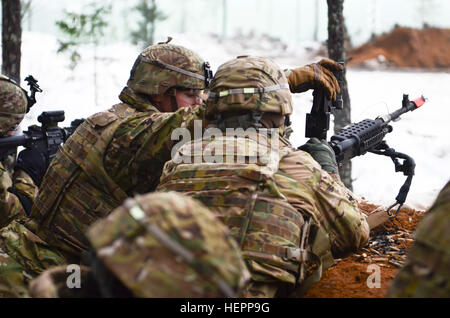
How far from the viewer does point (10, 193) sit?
4.36 meters

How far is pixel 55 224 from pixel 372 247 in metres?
2.29

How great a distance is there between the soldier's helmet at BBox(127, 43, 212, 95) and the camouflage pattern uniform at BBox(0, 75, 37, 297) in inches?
53.6

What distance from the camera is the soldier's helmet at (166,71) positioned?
396cm

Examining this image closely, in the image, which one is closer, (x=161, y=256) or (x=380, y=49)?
(x=161, y=256)

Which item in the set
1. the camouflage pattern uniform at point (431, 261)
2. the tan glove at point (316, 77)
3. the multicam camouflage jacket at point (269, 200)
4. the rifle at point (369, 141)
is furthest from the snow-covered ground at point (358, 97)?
the camouflage pattern uniform at point (431, 261)

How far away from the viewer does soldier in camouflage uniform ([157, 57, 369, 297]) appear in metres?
2.44

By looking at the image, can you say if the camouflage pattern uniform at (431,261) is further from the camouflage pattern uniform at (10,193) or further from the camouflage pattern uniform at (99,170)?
the camouflage pattern uniform at (10,193)

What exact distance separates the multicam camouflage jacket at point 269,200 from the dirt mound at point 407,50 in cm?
2079

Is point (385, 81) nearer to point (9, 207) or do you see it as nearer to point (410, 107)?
point (410, 107)

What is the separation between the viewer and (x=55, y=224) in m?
3.56

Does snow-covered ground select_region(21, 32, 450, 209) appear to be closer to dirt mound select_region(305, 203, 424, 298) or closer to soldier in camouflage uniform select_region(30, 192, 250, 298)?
dirt mound select_region(305, 203, 424, 298)

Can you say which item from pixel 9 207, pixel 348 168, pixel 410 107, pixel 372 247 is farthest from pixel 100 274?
pixel 348 168

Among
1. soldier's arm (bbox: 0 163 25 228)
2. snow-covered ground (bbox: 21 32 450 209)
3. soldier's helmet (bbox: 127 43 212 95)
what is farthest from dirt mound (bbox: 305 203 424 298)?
soldier's arm (bbox: 0 163 25 228)

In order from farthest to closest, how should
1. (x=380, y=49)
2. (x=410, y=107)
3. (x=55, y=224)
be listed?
(x=380, y=49) < (x=410, y=107) < (x=55, y=224)
